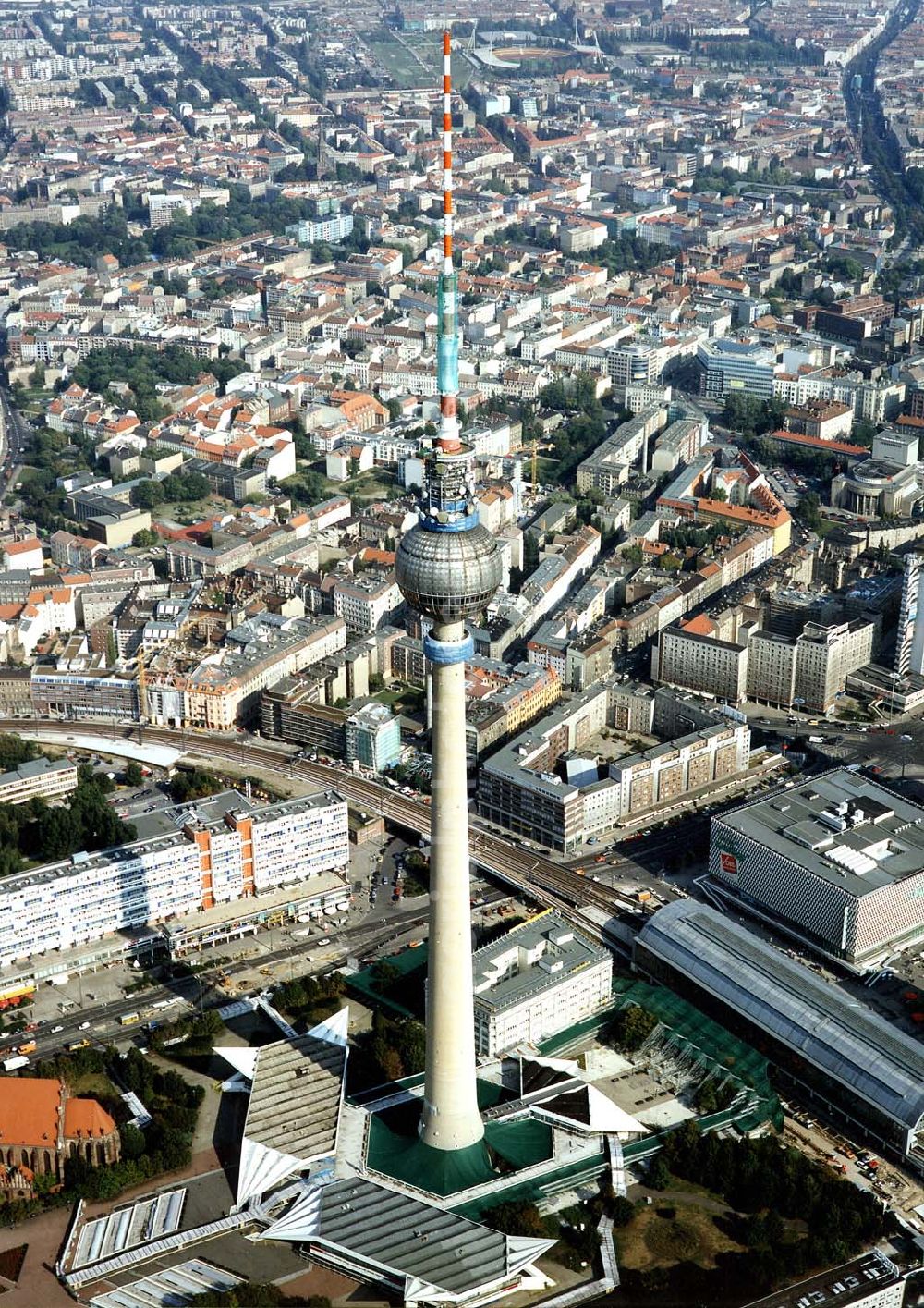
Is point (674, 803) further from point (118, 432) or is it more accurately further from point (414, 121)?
point (414, 121)

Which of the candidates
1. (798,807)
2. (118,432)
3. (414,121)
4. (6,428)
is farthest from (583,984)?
(414,121)

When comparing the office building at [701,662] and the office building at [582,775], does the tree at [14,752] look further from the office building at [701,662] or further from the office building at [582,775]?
the office building at [701,662]

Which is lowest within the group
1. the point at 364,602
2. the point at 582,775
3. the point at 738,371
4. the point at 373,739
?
the point at 582,775

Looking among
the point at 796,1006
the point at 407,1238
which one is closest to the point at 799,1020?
the point at 796,1006

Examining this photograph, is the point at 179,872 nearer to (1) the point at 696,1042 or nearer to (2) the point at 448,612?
(1) the point at 696,1042

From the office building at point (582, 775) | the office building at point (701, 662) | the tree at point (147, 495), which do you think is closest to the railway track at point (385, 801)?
the office building at point (582, 775)
